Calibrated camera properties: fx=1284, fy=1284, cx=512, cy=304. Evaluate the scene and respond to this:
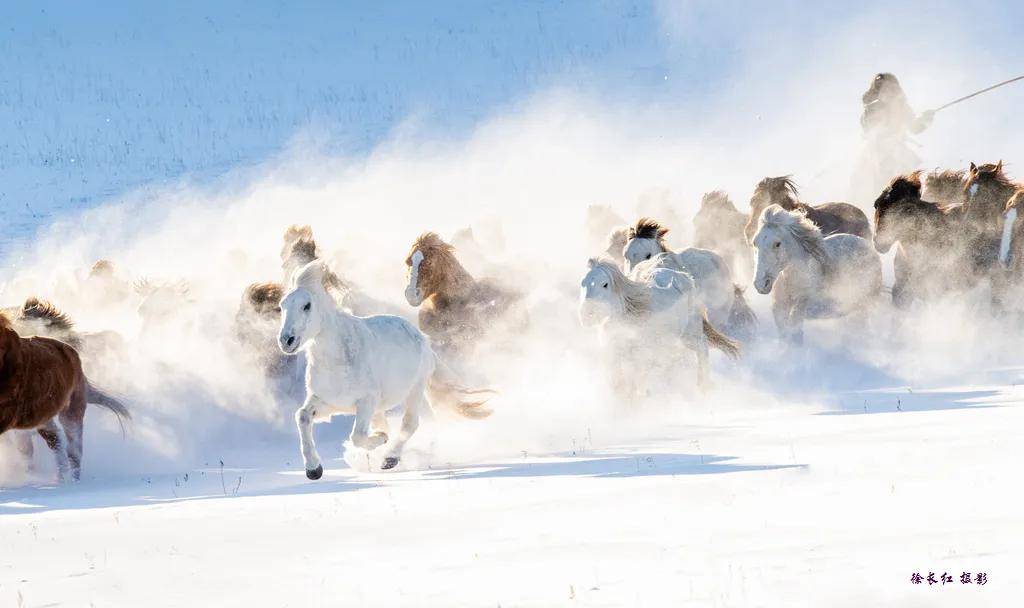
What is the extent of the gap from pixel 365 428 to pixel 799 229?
851cm

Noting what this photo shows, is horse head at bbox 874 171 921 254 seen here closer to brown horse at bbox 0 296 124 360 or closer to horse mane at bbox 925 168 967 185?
horse mane at bbox 925 168 967 185

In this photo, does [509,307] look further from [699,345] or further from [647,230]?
[699,345]

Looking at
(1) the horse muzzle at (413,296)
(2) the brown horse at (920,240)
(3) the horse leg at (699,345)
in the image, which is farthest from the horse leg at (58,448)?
(2) the brown horse at (920,240)

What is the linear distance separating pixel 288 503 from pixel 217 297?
9.70m

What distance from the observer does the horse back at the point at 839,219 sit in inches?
806

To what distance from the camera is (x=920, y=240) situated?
17844 millimetres

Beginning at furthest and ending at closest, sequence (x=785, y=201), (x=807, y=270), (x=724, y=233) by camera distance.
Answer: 1. (x=724, y=233)
2. (x=785, y=201)
3. (x=807, y=270)

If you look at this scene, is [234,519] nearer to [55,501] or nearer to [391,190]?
[55,501]

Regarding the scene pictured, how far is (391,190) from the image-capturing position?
50.1 metres

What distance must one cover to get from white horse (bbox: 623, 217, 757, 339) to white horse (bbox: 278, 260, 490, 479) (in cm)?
532

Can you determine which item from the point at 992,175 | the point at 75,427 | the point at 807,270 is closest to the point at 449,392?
the point at 75,427

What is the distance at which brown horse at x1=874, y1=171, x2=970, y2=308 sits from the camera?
58.5 feet

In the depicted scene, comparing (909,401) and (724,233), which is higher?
(724,233)

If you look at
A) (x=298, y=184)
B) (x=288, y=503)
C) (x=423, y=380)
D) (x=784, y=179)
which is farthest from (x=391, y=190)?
(x=288, y=503)
